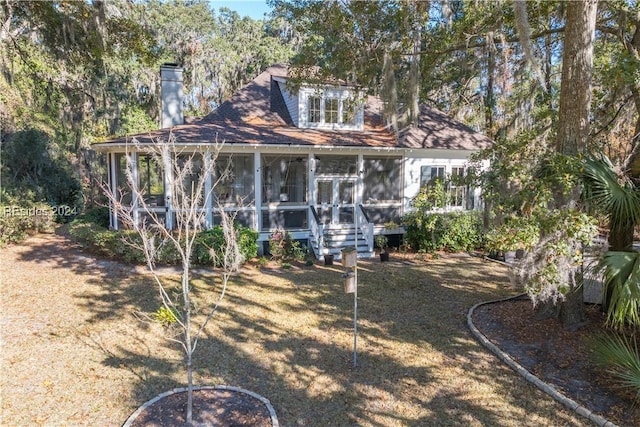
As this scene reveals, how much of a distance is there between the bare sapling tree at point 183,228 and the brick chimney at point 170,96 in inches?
66.6

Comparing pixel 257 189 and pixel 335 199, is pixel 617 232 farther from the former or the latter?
pixel 257 189

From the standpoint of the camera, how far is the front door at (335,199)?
43.9ft

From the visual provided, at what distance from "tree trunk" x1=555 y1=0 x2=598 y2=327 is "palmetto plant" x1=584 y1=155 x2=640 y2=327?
0.28m

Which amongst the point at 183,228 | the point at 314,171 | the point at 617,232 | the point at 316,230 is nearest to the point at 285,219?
the point at 316,230

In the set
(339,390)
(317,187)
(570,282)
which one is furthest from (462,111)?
(339,390)

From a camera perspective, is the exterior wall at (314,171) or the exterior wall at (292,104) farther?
the exterior wall at (292,104)

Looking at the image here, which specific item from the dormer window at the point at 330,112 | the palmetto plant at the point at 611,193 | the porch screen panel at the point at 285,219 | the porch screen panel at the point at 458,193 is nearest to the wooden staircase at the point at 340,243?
the porch screen panel at the point at 285,219

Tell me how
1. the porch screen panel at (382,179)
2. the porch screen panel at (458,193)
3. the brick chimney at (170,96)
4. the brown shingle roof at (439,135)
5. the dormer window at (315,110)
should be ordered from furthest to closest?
the porch screen panel at (458,193) < the dormer window at (315,110) < the brown shingle roof at (439,135) < the porch screen panel at (382,179) < the brick chimney at (170,96)

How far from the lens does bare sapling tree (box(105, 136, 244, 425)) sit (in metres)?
4.14

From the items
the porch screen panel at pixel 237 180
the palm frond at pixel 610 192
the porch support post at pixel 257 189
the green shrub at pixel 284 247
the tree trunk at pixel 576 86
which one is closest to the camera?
the palm frond at pixel 610 192

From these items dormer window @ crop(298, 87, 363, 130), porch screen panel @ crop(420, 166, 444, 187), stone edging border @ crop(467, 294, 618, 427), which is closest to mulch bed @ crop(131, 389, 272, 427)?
stone edging border @ crop(467, 294, 618, 427)

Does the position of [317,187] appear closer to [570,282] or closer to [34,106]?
[570,282]

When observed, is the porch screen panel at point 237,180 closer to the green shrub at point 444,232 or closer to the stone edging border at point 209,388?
the green shrub at point 444,232

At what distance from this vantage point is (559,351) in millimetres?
5867
